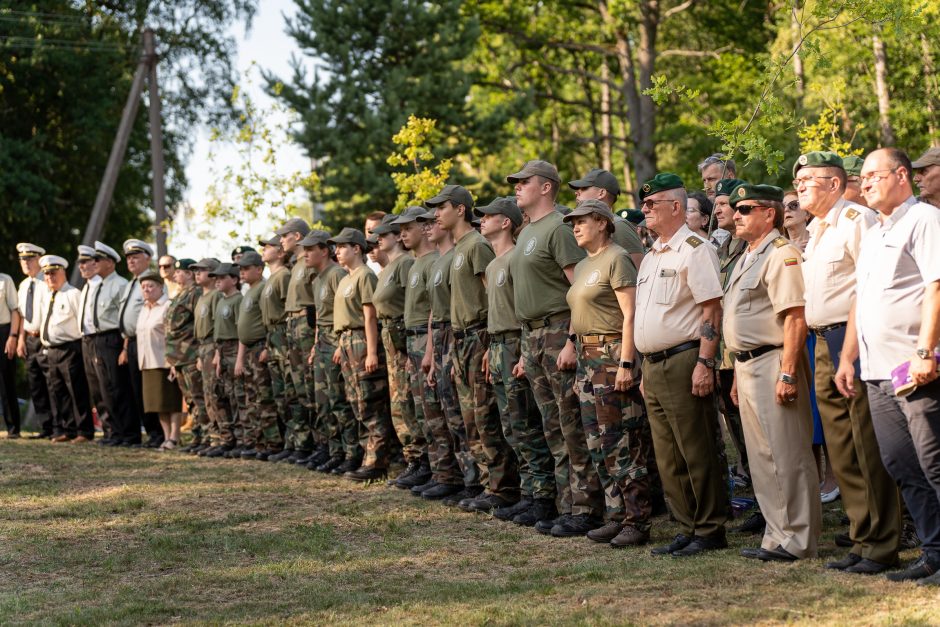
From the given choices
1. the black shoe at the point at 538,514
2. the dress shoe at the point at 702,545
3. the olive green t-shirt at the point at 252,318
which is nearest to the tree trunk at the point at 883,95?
the olive green t-shirt at the point at 252,318

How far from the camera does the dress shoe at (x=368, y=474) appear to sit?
34.6 feet

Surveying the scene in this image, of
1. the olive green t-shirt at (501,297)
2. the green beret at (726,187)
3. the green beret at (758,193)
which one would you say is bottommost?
the olive green t-shirt at (501,297)

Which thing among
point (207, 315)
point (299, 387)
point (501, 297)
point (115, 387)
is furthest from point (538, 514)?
point (115, 387)

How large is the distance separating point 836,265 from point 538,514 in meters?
2.88

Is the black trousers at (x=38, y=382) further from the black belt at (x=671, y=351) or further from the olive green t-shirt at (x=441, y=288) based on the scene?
the black belt at (x=671, y=351)

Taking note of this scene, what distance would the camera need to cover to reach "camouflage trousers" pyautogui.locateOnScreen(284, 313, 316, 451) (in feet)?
38.1

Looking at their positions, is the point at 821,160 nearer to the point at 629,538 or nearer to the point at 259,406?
the point at 629,538

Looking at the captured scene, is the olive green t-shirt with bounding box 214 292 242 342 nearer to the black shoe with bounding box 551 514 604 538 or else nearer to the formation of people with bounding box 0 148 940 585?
the formation of people with bounding box 0 148 940 585

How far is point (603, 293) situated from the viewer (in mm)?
7188

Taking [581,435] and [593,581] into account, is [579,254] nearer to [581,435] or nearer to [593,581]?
[581,435]

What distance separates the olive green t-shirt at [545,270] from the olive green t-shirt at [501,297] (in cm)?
20

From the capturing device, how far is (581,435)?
25.0ft

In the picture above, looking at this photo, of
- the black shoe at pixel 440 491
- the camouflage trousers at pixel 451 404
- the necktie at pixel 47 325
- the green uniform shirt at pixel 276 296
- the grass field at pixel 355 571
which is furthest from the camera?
the necktie at pixel 47 325

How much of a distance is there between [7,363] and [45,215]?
1224 cm
